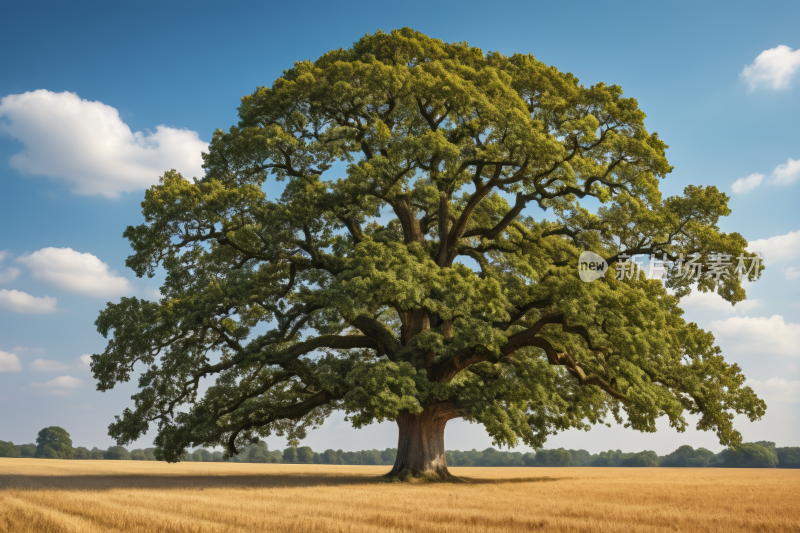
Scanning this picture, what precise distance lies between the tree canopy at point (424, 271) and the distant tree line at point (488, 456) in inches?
2792

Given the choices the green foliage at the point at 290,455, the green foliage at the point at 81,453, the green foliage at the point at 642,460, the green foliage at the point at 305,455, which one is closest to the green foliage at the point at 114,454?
the green foliage at the point at 81,453

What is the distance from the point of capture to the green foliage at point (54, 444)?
378 ft

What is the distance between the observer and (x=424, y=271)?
2120cm

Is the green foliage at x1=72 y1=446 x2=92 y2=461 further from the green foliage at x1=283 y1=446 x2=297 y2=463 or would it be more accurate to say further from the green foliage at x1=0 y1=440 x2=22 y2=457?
the green foliage at x1=283 y1=446 x2=297 y2=463

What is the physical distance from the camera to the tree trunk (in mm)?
23859

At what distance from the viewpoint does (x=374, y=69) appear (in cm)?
2327

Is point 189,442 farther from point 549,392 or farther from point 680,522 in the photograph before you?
point 680,522

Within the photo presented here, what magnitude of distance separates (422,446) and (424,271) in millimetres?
7992

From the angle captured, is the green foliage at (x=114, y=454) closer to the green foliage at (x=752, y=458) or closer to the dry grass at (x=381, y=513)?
the green foliage at (x=752, y=458)

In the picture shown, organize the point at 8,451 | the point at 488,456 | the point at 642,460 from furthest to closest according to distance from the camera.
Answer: the point at 488,456 < the point at 8,451 < the point at 642,460

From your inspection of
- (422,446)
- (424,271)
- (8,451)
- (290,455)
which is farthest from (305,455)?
(424,271)

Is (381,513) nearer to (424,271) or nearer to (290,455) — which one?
(424,271)

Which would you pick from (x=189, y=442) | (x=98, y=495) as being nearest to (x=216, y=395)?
(x=189, y=442)

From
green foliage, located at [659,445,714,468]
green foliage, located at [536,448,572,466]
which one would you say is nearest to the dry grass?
green foliage, located at [659,445,714,468]
